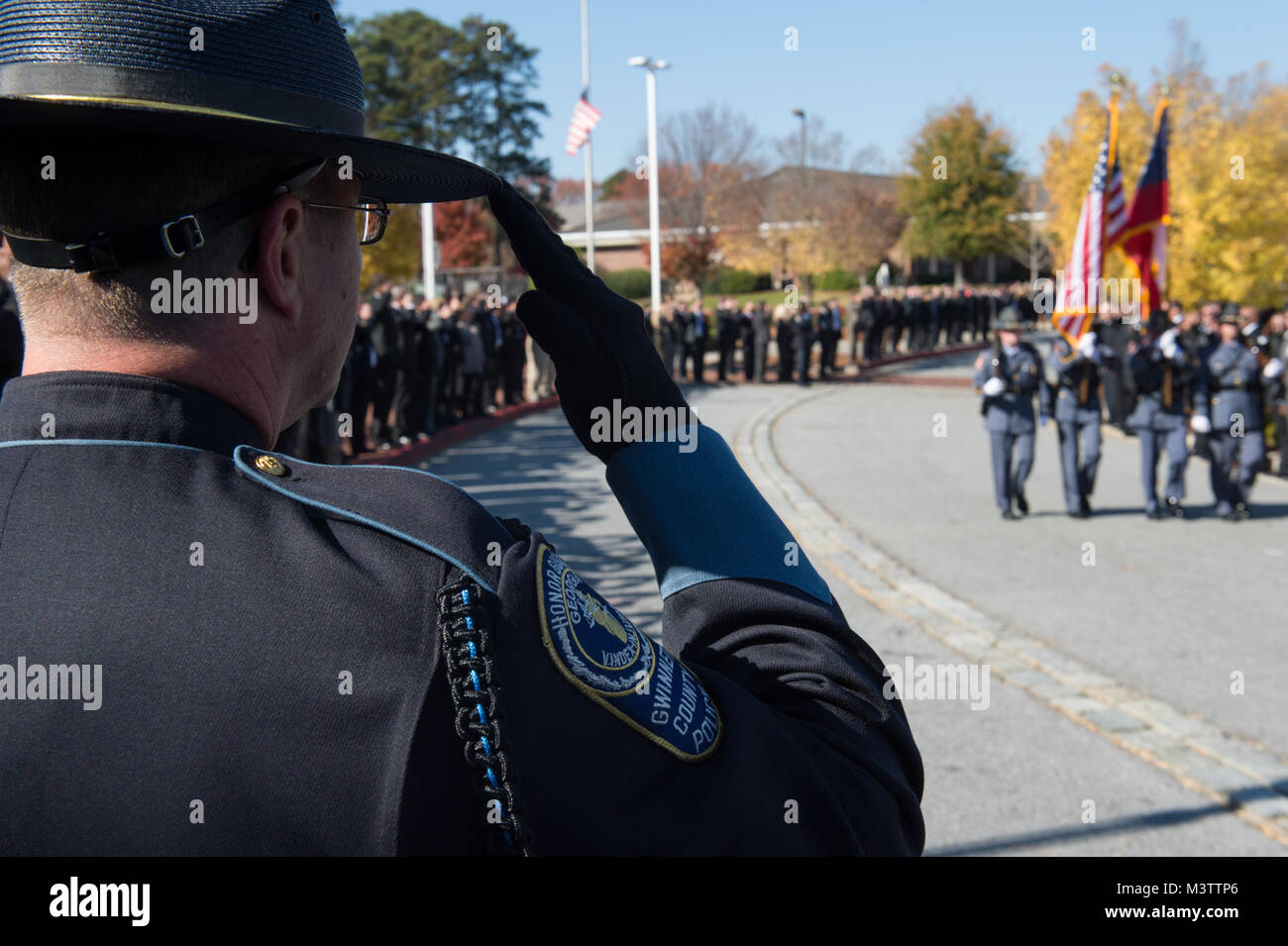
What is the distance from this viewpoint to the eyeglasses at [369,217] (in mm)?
1317

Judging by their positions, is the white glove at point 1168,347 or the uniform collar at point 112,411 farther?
the white glove at point 1168,347

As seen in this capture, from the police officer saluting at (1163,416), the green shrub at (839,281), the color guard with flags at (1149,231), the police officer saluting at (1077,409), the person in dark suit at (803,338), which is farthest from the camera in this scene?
the green shrub at (839,281)

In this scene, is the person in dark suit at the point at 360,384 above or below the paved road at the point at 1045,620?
above

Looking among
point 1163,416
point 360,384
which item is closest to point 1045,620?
point 1163,416

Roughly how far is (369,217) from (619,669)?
709 millimetres

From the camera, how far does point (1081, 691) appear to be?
20.5 feet

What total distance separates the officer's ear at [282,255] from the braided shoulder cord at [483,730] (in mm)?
436

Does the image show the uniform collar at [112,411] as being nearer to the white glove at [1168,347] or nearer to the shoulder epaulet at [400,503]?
the shoulder epaulet at [400,503]

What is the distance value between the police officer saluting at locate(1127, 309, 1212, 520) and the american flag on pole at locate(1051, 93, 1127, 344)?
42.9 inches

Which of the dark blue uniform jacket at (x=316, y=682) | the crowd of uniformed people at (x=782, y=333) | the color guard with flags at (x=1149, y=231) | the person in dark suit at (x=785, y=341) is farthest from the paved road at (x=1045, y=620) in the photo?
the person in dark suit at (x=785, y=341)

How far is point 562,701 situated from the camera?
1006mm

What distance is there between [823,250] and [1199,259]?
2346cm

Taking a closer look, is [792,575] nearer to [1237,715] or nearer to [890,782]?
[890,782]

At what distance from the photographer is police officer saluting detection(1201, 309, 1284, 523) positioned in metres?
11.7
